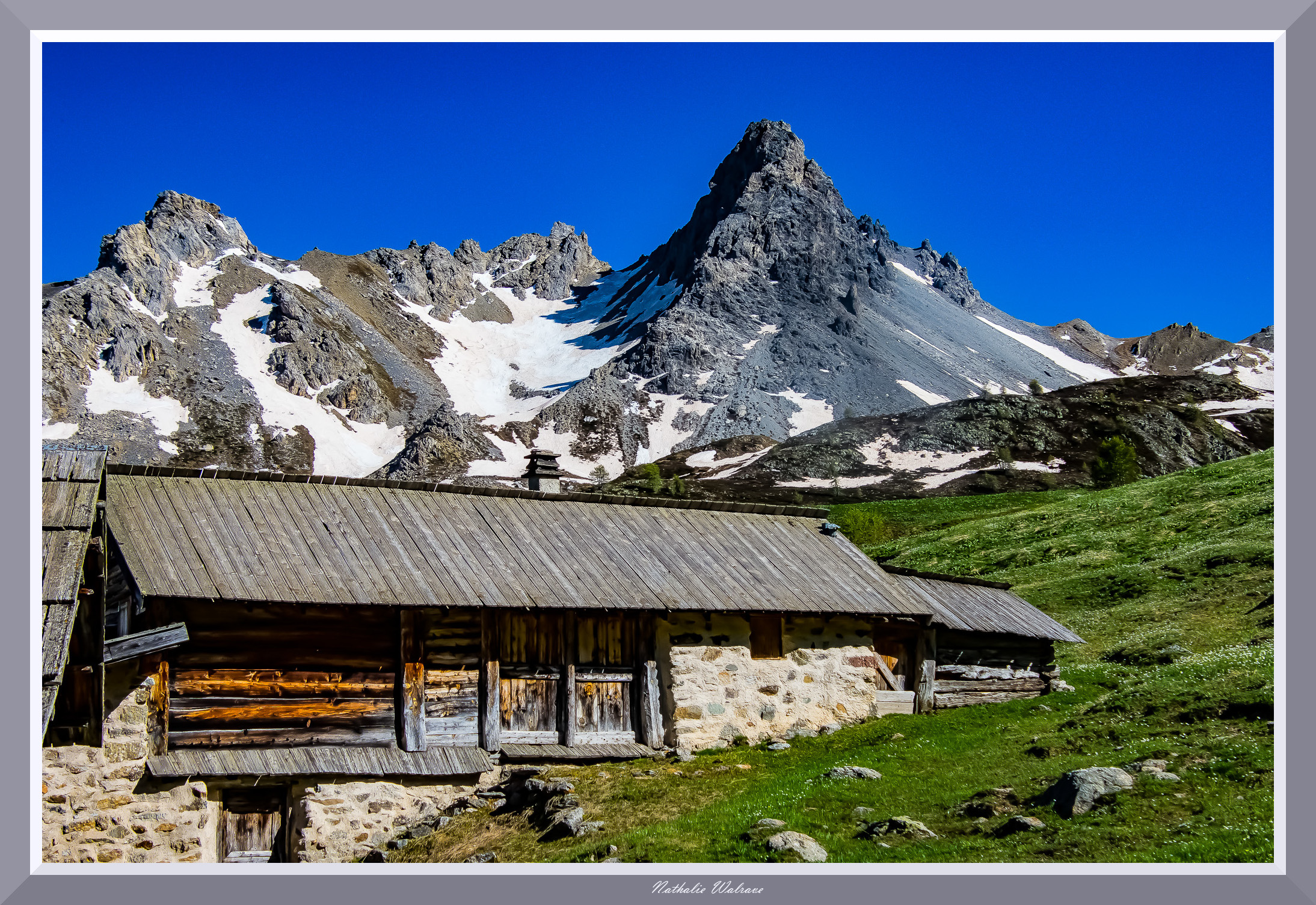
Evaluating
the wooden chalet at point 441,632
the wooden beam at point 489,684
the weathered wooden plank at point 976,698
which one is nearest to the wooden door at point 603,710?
the wooden chalet at point 441,632

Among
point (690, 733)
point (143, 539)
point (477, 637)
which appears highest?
point (143, 539)

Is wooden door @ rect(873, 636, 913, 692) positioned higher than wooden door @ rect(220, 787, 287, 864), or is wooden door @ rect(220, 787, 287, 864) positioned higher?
wooden door @ rect(873, 636, 913, 692)

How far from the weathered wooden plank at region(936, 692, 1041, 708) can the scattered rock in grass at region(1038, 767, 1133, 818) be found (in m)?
9.44

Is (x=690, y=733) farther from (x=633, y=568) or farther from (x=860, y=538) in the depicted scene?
(x=860, y=538)

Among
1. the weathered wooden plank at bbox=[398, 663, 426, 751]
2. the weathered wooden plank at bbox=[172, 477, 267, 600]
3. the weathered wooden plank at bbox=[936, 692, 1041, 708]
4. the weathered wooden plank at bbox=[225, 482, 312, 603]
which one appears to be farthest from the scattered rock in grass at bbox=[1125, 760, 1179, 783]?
the weathered wooden plank at bbox=[172, 477, 267, 600]

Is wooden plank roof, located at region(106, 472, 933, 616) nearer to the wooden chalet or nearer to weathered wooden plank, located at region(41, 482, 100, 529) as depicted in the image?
the wooden chalet

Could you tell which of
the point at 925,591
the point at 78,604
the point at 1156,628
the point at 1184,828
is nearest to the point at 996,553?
the point at 1156,628

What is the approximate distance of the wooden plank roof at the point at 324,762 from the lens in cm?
1723

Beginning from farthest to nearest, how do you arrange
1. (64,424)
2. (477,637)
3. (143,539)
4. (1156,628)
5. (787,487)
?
(64,424) < (787,487) < (1156,628) < (477,637) < (143,539)

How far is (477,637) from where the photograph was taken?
799 inches

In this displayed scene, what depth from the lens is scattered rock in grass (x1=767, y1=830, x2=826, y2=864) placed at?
526 inches

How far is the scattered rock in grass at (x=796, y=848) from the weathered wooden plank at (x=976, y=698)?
11.5 metres

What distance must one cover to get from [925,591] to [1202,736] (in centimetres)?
919

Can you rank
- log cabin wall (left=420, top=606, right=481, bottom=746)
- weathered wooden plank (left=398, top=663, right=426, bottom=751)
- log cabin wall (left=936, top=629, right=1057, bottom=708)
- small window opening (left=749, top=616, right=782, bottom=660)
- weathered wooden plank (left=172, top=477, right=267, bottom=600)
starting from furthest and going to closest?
log cabin wall (left=936, top=629, right=1057, bottom=708) < small window opening (left=749, top=616, right=782, bottom=660) < log cabin wall (left=420, top=606, right=481, bottom=746) < weathered wooden plank (left=398, top=663, right=426, bottom=751) < weathered wooden plank (left=172, top=477, right=267, bottom=600)
